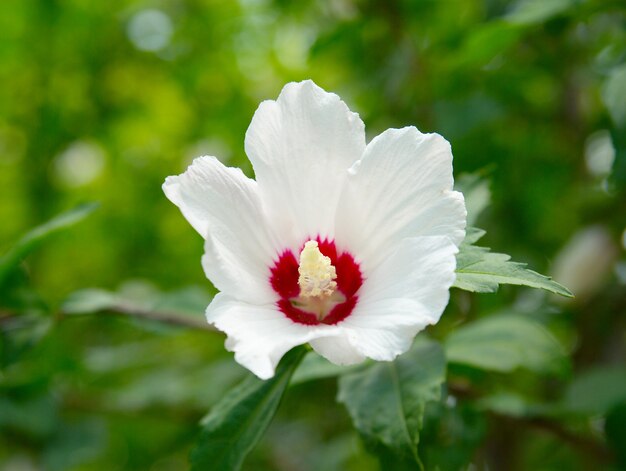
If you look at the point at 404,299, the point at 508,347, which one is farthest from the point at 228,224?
the point at 508,347

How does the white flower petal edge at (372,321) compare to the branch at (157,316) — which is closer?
the white flower petal edge at (372,321)

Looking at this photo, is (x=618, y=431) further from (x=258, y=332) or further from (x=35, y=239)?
(x=35, y=239)

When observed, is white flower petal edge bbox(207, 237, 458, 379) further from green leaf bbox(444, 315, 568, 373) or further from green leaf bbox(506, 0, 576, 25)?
green leaf bbox(506, 0, 576, 25)

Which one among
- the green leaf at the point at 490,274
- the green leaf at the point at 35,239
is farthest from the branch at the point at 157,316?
the green leaf at the point at 490,274

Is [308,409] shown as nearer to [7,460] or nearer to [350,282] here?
[7,460]

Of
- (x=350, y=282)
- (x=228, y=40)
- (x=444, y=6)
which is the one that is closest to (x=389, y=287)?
(x=350, y=282)

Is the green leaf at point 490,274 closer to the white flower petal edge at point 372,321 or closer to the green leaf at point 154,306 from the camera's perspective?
the white flower petal edge at point 372,321
